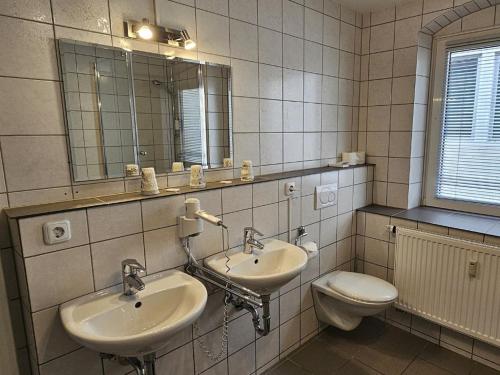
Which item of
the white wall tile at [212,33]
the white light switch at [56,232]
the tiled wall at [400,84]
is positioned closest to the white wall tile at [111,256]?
the white light switch at [56,232]

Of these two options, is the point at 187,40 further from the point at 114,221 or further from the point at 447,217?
the point at 447,217

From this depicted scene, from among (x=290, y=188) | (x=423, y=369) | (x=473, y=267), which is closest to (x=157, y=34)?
(x=290, y=188)

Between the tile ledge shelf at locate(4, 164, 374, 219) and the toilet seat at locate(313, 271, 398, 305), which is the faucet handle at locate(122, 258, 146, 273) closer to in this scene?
the tile ledge shelf at locate(4, 164, 374, 219)

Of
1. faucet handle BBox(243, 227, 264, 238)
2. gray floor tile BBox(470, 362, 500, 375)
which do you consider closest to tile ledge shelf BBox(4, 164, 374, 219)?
faucet handle BBox(243, 227, 264, 238)

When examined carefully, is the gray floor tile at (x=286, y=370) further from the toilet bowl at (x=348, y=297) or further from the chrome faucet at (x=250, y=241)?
the chrome faucet at (x=250, y=241)

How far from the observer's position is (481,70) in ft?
7.37

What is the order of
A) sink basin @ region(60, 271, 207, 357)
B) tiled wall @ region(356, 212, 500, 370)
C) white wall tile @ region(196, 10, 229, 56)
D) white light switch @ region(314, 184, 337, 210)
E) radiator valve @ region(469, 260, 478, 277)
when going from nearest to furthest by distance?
sink basin @ region(60, 271, 207, 357) → white wall tile @ region(196, 10, 229, 56) → radiator valve @ region(469, 260, 478, 277) → tiled wall @ region(356, 212, 500, 370) → white light switch @ region(314, 184, 337, 210)

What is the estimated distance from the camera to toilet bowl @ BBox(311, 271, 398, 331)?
6.70ft

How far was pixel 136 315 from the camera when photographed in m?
1.28

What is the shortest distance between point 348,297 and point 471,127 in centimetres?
148

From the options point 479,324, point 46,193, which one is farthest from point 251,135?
point 479,324

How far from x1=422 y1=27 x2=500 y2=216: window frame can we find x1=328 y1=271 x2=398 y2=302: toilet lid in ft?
2.76

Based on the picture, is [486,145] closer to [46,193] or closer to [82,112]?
[82,112]

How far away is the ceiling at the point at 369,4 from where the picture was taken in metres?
2.34
